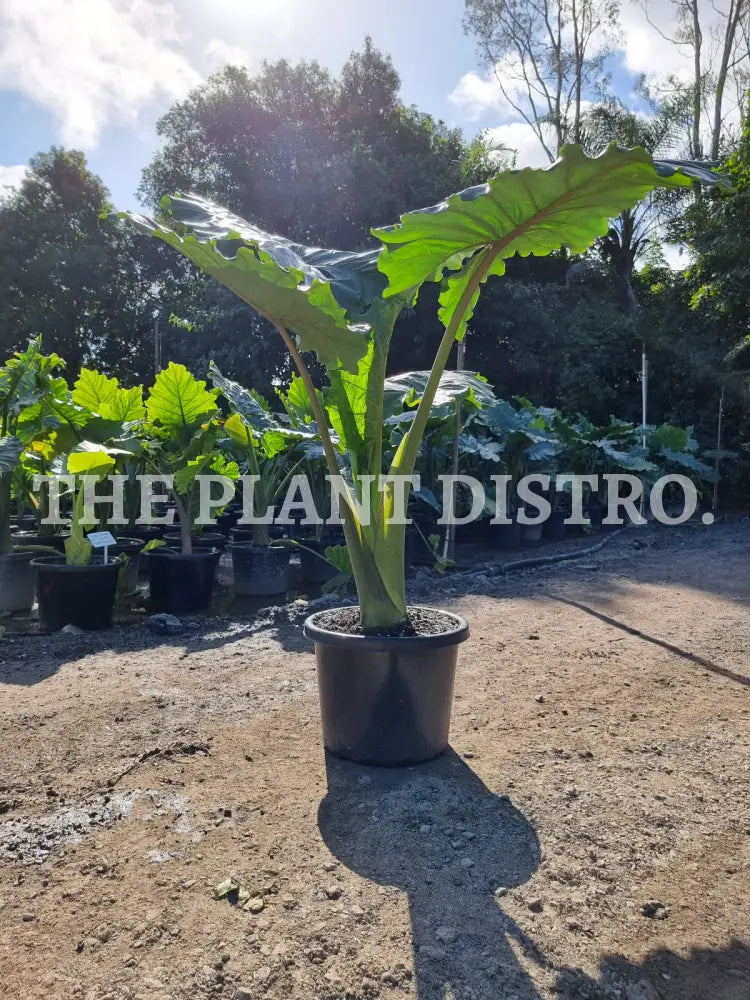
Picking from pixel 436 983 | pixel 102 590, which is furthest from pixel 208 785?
pixel 102 590

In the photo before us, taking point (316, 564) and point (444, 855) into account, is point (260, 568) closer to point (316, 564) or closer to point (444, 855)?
point (316, 564)

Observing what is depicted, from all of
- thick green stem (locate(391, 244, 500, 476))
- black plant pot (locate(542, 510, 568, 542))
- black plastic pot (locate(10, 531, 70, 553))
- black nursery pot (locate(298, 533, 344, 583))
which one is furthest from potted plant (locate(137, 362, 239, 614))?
black plant pot (locate(542, 510, 568, 542))

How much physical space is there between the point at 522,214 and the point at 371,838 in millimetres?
1615

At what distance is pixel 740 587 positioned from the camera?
5012 mm

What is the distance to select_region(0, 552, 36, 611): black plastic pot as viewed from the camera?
4.40m

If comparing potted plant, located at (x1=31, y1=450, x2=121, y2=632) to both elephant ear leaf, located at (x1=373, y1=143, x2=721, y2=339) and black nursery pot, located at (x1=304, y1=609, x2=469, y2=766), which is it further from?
elephant ear leaf, located at (x1=373, y1=143, x2=721, y2=339)

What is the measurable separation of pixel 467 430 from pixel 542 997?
22.3ft

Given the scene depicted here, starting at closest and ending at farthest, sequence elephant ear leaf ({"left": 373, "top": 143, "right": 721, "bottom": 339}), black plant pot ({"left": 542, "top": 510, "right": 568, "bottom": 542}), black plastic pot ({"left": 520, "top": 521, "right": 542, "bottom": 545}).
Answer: elephant ear leaf ({"left": 373, "top": 143, "right": 721, "bottom": 339}) → black plastic pot ({"left": 520, "top": 521, "right": 542, "bottom": 545}) → black plant pot ({"left": 542, "top": 510, "right": 568, "bottom": 542})

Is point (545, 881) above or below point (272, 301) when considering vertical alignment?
below

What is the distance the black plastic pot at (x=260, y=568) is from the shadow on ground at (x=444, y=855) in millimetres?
2828

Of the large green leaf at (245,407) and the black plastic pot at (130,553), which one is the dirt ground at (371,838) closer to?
the black plastic pot at (130,553)

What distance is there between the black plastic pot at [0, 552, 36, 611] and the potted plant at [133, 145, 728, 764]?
110 inches

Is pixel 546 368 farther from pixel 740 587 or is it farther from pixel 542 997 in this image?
pixel 542 997

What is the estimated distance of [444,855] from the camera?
1.71 metres
